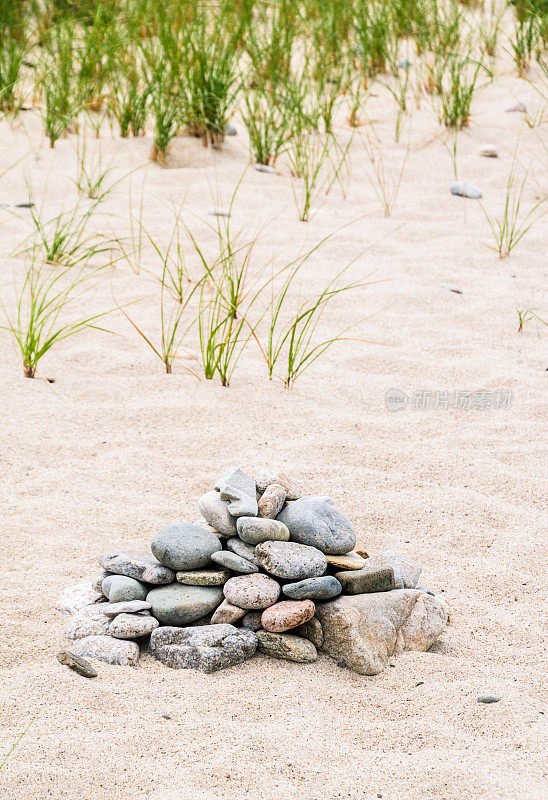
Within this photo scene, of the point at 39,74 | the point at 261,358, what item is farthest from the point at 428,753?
the point at 39,74

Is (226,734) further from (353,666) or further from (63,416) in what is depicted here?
(63,416)

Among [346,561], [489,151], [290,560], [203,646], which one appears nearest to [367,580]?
[346,561]

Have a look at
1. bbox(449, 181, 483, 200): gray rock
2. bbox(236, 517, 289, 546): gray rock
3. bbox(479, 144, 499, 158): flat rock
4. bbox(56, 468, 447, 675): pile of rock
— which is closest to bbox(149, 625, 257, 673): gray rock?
bbox(56, 468, 447, 675): pile of rock

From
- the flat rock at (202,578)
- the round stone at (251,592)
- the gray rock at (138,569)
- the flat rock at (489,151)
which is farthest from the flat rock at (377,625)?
the flat rock at (489,151)

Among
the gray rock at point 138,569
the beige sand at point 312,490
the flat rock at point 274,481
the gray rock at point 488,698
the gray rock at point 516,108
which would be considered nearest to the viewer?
the beige sand at point 312,490

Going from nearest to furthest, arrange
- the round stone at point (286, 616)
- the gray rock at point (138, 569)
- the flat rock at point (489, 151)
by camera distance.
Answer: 1. the round stone at point (286, 616)
2. the gray rock at point (138, 569)
3. the flat rock at point (489, 151)

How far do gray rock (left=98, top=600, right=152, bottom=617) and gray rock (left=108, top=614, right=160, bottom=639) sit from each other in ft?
0.07

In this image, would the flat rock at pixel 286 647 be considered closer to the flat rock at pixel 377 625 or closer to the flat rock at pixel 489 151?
the flat rock at pixel 377 625

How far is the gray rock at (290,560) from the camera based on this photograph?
1896 millimetres

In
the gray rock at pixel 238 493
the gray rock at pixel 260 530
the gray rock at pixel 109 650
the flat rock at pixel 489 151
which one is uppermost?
the flat rock at pixel 489 151

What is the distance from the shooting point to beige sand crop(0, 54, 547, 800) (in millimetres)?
1563

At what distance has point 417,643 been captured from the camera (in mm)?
1917

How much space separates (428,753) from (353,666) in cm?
29

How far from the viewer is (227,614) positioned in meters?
1.88
